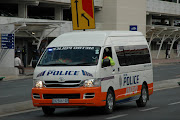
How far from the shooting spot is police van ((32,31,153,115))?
524 inches

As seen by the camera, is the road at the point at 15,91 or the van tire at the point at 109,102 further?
the road at the point at 15,91

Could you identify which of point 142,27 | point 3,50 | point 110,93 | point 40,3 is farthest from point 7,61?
→ point 142,27

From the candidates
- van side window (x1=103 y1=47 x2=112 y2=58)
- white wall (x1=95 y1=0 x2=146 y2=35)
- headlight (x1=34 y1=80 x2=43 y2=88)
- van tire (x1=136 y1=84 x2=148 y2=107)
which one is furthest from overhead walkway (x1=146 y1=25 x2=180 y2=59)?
headlight (x1=34 y1=80 x2=43 y2=88)

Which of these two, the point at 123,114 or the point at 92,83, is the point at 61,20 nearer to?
the point at 123,114

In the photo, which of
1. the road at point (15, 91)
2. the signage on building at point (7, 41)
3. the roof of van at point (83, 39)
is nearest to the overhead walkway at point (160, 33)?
the signage on building at point (7, 41)

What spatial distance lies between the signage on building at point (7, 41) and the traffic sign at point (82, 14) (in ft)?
55.1

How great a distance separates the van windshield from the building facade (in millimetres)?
24310

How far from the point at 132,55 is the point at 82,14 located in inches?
278

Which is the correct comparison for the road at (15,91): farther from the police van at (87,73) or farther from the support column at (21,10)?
the support column at (21,10)

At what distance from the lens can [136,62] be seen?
650 inches

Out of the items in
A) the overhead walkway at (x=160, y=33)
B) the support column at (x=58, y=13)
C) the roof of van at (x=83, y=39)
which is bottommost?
the roof of van at (x=83, y=39)

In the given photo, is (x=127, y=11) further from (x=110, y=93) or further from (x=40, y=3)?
(x=110, y=93)

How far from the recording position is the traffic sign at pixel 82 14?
74.7 ft

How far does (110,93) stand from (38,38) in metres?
38.6
